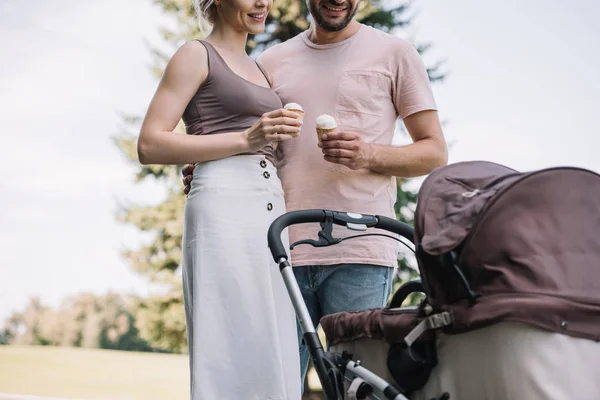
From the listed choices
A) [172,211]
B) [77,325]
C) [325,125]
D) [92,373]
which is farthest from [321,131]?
[77,325]

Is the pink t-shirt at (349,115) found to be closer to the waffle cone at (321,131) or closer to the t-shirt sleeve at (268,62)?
the t-shirt sleeve at (268,62)

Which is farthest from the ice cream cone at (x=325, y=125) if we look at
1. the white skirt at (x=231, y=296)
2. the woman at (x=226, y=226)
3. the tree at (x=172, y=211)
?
the tree at (x=172, y=211)

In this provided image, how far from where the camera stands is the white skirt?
207cm

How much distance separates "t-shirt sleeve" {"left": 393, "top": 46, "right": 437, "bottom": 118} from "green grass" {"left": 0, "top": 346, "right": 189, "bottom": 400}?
28.1 ft

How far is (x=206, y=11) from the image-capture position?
233cm

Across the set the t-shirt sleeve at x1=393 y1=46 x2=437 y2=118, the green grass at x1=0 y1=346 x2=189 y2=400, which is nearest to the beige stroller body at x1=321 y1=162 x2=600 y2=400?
the t-shirt sleeve at x1=393 y1=46 x2=437 y2=118

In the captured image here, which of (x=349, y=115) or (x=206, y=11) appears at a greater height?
(x=206, y=11)

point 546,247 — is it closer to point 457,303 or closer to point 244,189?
point 457,303

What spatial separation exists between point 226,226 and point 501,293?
88cm

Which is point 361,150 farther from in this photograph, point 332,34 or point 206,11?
point 206,11

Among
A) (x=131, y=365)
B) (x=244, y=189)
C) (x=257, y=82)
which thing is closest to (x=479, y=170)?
(x=244, y=189)

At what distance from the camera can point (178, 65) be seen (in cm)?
214

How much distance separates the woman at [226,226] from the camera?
6.80ft

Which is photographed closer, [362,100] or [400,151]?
[400,151]
